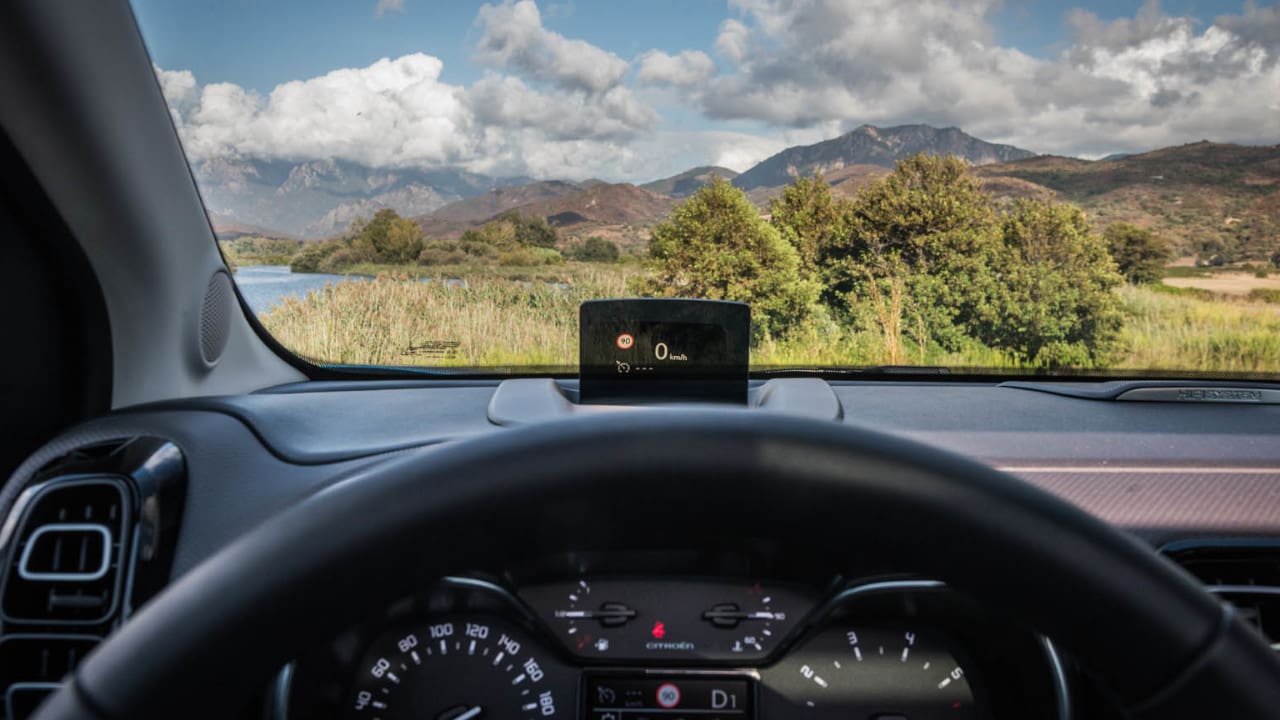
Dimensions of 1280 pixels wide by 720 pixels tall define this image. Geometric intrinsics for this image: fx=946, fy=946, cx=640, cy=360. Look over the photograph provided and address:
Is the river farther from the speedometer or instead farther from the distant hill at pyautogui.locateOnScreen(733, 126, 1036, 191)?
the distant hill at pyautogui.locateOnScreen(733, 126, 1036, 191)

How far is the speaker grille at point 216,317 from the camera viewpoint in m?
3.03

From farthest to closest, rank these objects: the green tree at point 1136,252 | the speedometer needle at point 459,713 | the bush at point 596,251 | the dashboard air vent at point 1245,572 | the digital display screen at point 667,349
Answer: the bush at point 596,251, the green tree at point 1136,252, the digital display screen at point 667,349, the dashboard air vent at point 1245,572, the speedometer needle at point 459,713

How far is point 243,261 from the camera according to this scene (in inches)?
128

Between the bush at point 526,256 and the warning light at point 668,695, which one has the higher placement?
the bush at point 526,256

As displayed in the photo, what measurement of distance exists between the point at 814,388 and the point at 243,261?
1.99 m

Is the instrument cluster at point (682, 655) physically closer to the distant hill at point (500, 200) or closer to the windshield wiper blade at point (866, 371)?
the windshield wiper blade at point (866, 371)

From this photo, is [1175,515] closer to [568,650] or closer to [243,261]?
[568,650]

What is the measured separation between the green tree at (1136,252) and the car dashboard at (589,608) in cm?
77

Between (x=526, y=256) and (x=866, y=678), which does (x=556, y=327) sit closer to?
(x=526, y=256)

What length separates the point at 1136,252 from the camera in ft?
9.78

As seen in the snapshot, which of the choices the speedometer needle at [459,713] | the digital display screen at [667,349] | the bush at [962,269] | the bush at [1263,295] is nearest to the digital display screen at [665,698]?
the speedometer needle at [459,713]

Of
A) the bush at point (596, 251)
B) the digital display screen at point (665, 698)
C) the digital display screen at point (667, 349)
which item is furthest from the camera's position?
the bush at point (596, 251)

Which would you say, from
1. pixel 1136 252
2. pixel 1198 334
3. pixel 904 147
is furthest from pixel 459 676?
pixel 1198 334

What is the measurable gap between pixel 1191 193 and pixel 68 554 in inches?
135
